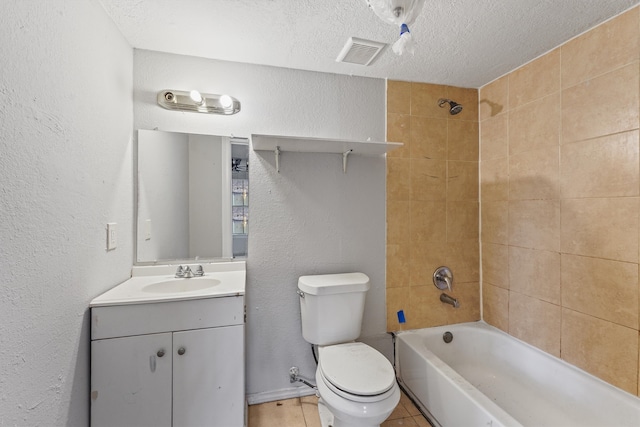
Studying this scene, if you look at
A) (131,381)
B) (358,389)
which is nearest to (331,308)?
(358,389)

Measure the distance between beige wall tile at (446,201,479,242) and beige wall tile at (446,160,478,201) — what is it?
0.06m

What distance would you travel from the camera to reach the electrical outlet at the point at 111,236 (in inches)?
53.2

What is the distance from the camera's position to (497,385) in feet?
5.99

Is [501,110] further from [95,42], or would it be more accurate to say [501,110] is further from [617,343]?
[95,42]

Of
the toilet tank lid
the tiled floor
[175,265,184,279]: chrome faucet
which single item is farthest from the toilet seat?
[175,265,184,279]: chrome faucet

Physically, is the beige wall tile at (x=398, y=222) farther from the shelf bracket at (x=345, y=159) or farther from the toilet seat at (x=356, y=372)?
the toilet seat at (x=356, y=372)

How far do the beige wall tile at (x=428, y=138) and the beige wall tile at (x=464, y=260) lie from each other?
2.21 ft

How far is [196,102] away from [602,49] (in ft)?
7.11

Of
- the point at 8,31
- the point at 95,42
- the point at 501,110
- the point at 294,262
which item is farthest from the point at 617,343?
the point at 95,42

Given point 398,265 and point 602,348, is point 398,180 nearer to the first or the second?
point 398,265

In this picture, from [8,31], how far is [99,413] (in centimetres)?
143

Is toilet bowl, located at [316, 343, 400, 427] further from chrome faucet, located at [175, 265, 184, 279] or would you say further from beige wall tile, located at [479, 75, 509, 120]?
beige wall tile, located at [479, 75, 509, 120]

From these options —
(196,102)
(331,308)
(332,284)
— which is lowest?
(331,308)

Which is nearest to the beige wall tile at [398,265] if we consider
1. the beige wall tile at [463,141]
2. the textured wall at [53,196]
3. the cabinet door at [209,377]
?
the beige wall tile at [463,141]
